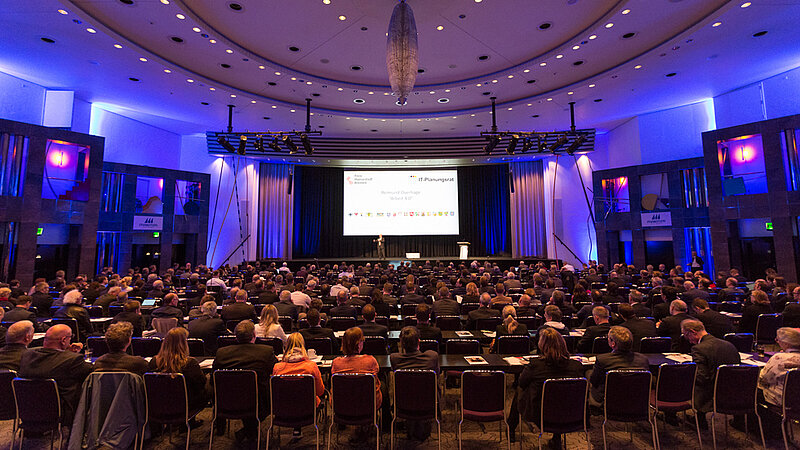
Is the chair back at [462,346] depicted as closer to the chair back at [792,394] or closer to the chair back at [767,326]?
the chair back at [792,394]

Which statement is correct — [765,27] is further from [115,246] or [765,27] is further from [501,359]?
[115,246]

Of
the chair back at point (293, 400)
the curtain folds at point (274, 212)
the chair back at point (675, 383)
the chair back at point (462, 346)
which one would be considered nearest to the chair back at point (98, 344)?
the chair back at point (293, 400)

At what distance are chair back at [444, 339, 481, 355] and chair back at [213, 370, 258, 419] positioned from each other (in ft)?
7.21

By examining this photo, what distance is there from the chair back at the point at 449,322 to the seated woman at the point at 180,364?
139 inches

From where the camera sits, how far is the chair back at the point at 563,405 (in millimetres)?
3188

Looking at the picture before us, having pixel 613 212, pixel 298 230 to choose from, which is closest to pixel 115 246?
pixel 298 230

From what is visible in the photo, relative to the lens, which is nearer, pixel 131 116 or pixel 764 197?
pixel 764 197

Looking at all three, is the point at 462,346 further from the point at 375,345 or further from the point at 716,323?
the point at 716,323

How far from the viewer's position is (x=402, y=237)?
73.8 feet

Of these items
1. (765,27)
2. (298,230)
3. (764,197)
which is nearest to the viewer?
(765,27)

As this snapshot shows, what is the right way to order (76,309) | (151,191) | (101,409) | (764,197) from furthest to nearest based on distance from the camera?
(151,191)
(764,197)
(76,309)
(101,409)

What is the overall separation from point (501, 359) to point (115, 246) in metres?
16.8

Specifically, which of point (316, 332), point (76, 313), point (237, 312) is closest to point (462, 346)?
point (316, 332)

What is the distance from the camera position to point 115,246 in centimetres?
1523
